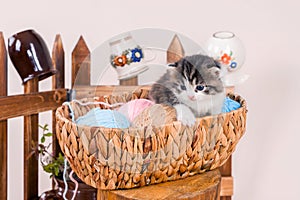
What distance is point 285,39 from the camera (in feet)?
4.77

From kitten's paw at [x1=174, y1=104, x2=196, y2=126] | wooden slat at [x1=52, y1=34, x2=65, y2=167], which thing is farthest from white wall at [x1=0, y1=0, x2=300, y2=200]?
kitten's paw at [x1=174, y1=104, x2=196, y2=126]

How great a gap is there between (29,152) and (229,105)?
578 millimetres

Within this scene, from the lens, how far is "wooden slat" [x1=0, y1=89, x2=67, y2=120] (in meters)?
1.09

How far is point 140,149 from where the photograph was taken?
71 centimetres

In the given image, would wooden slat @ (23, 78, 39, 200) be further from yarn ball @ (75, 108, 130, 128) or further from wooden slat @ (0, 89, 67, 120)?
yarn ball @ (75, 108, 130, 128)

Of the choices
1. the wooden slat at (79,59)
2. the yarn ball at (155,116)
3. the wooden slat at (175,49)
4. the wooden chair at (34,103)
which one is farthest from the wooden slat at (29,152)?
the yarn ball at (155,116)

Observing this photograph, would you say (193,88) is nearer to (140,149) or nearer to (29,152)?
(140,149)

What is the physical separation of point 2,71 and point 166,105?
49cm

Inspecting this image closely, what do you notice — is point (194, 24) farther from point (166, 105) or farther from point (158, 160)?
point (158, 160)

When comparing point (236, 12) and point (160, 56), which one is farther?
point (236, 12)

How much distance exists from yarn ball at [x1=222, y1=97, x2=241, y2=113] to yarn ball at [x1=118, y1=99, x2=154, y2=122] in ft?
0.48

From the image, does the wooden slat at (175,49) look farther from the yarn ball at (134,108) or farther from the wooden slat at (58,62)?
the wooden slat at (58,62)

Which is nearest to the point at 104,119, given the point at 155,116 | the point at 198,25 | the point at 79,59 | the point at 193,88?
the point at 155,116

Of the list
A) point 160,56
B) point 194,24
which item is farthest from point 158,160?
point 194,24
